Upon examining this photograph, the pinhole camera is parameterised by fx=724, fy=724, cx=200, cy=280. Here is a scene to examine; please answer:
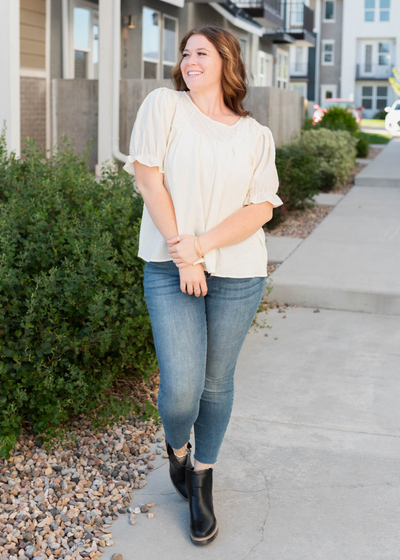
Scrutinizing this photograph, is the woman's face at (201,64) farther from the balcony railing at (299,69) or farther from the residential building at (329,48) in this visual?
the residential building at (329,48)

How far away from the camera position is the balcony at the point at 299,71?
4919cm

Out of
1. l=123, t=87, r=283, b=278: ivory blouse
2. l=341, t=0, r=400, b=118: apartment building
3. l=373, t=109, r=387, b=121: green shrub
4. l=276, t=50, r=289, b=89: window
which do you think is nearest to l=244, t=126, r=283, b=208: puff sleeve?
l=123, t=87, r=283, b=278: ivory blouse

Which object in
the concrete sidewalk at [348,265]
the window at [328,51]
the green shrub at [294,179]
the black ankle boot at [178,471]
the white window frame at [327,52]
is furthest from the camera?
the window at [328,51]

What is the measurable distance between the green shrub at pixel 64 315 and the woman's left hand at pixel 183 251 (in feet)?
3.12

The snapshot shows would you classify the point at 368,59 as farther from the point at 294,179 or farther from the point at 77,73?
the point at 294,179

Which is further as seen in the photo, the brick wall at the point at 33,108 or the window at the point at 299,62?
the window at the point at 299,62

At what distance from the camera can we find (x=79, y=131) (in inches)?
448

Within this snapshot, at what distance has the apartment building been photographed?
48.0 m

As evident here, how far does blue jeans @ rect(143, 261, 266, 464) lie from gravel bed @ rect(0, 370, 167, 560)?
1.72ft

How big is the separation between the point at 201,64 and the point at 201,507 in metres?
1.64

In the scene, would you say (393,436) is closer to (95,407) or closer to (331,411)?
(331,411)

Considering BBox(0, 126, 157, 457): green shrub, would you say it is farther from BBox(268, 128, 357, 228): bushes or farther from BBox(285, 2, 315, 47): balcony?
BBox(285, 2, 315, 47): balcony

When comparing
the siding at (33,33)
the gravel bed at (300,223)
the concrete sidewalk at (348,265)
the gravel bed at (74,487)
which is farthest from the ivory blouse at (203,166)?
the siding at (33,33)

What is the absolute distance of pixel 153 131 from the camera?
2512mm
